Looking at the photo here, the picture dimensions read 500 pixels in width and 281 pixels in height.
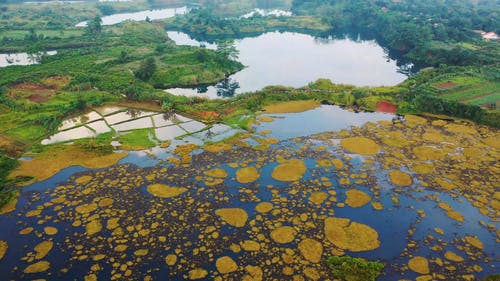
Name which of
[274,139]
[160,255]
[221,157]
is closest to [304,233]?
[160,255]

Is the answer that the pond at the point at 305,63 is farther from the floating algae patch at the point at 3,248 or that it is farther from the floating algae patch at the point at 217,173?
the floating algae patch at the point at 3,248

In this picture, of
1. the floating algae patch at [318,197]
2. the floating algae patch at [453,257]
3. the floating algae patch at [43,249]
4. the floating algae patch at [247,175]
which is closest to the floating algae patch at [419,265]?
the floating algae patch at [453,257]

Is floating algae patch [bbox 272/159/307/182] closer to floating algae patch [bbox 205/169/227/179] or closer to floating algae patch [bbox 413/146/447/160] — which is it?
floating algae patch [bbox 205/169/227/179]

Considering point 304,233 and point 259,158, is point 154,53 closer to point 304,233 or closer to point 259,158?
point 259,158

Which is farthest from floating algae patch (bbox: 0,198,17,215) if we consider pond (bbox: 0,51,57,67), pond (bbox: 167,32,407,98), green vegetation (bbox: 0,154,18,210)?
pond (bbox: 0,51,57,67)

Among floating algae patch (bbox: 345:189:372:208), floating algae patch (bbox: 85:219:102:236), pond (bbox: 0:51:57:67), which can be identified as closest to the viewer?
floating algae patch (bbox: 85:219:102:236)

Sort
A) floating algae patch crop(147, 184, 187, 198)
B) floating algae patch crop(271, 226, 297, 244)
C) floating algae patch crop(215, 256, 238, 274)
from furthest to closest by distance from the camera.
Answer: floating algae patch crop(147, 184, 187, 198) < floating algae patch crop(271, 226, 297, 244) < floating algae patch crop(215, 256, 238, 274)
